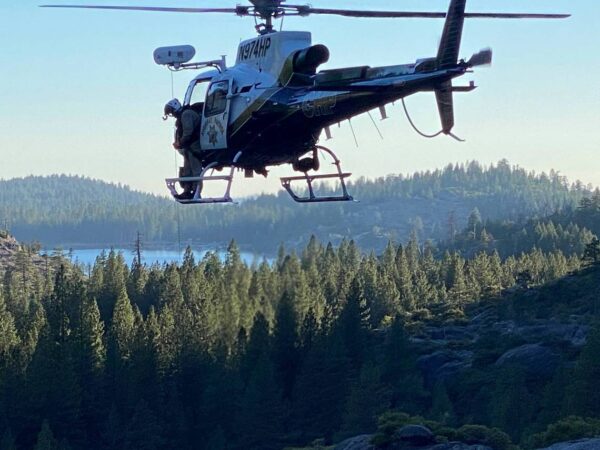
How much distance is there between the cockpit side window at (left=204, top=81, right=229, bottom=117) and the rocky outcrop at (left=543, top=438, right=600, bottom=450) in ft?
67.5

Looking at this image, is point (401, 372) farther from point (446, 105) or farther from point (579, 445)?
point (446, 105)

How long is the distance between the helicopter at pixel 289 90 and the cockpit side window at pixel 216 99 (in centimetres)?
3

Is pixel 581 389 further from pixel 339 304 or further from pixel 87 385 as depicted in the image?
pixel 339 304

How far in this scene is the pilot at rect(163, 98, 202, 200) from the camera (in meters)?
30.7

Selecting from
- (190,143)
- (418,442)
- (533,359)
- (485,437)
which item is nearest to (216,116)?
A: (190,143)

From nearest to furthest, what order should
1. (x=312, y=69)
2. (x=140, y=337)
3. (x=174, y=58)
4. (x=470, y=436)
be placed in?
(x=312, y=69) → (x=174, y=58) → (x=470, y=436) → (x=140, y=337)

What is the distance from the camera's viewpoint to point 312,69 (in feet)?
90.1

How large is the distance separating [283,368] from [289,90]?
59.2 metres

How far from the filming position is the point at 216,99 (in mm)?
30250

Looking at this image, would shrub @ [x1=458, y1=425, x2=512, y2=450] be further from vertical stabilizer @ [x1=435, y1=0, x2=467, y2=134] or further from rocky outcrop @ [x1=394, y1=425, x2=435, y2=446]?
vertical stabilizer @ [x1=435, y1=0, x2=467, y2=134]

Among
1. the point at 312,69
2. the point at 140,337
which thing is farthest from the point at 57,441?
the point at 312,69

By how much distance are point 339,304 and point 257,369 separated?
101ft

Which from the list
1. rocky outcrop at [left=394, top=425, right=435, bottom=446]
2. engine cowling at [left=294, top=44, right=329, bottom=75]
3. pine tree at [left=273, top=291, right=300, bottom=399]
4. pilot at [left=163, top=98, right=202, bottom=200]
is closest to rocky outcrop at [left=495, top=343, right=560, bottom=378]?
pine tree at [left=273, top=291, right=300, bottom=399]

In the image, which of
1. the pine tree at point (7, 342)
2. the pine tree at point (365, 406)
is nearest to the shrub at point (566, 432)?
the pine tree at point (365, 406)
